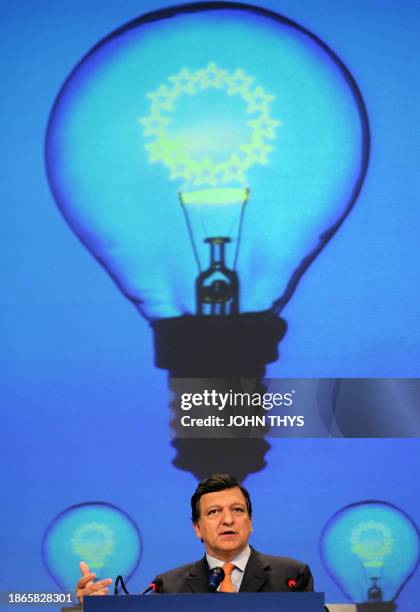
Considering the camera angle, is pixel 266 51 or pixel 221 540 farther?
pixel 266 51

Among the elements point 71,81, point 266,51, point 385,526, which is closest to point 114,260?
point 71,81

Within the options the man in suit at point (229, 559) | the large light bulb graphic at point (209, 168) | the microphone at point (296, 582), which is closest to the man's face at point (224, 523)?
the man in suit at point (229, 559)

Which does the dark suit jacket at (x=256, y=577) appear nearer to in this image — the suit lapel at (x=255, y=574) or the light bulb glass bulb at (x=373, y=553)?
the suit lapel at (x=255, y=574)

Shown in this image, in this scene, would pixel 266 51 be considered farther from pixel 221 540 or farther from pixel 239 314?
pixel 221 540

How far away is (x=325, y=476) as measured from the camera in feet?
13.2

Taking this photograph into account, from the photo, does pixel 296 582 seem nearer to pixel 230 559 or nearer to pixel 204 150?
pixel 230 559

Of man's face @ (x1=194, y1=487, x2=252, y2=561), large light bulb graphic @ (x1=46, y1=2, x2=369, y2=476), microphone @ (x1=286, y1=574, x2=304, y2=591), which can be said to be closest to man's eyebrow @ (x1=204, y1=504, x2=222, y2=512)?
man's face @ (x1=194, y1=487, x2=252, y2=561)

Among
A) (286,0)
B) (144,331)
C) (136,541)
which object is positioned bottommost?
(136,541)

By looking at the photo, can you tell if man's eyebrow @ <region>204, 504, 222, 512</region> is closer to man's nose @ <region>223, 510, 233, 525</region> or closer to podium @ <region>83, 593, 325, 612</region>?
man's nose @ <region>223, 510, 233, 525</region>

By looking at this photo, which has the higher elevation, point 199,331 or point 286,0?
point 286,0

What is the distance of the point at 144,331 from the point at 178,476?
1.89 feet

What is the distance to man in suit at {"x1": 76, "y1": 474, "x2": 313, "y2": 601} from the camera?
9.23 ft

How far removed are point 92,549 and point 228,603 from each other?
1950mm

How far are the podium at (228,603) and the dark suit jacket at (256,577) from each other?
61cm
